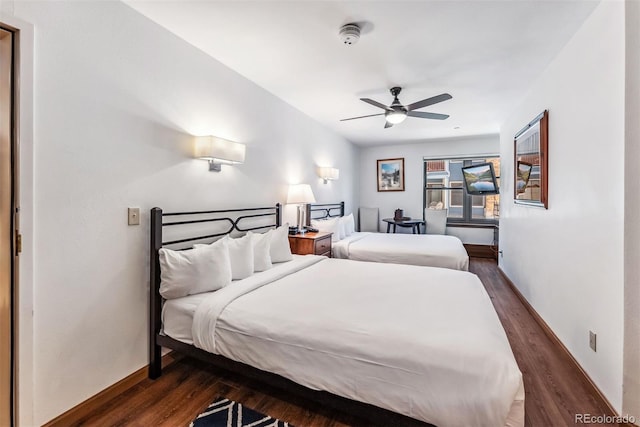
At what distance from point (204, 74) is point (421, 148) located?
16.7ft

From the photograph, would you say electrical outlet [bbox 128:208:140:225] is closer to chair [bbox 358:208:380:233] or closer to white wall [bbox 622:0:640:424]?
white wall [bbox 622:0:640:424]

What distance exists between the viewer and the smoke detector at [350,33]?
2.11 meters

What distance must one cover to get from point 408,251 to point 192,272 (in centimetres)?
270

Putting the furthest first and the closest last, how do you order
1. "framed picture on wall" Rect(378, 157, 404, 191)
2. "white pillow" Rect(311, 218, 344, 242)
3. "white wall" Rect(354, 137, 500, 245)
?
"framed picture on wall" Rect(378, 157, 404, 191)
"white wall" Rect(354, 137, 500, 245)
"white pillow" Rect(311, 218, 344, 242)

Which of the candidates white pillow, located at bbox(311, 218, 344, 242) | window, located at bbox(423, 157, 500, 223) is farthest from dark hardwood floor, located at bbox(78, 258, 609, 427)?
window, located at bbox(423, 157, 500, 223)

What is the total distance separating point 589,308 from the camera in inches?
78.9

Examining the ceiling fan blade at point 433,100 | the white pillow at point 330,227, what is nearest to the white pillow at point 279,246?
the white pillow at point 330,227

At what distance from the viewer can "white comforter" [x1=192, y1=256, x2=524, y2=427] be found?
1272mm

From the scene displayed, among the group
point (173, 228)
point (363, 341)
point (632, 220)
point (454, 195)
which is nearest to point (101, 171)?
point (173, 228)

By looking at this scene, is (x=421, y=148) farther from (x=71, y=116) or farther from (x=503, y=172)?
(x=71, y=116)

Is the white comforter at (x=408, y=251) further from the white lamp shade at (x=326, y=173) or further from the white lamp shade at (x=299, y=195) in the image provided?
the white lamp shade at (x=326, y=173)

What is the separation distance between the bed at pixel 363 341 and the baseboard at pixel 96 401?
0.34ft

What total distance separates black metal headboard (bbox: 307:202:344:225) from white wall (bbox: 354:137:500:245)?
56.6 inches

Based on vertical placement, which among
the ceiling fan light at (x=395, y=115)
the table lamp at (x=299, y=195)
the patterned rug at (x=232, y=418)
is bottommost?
the patterned rug at (x=232, y=418)
